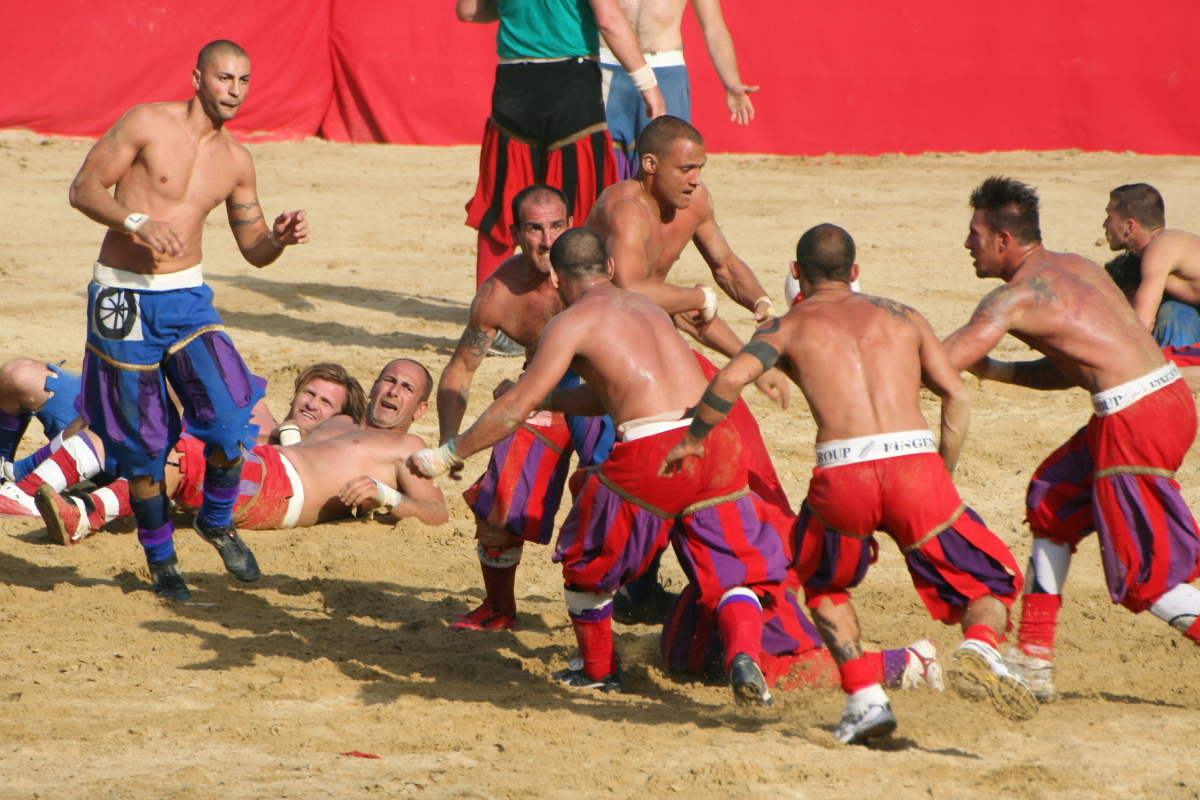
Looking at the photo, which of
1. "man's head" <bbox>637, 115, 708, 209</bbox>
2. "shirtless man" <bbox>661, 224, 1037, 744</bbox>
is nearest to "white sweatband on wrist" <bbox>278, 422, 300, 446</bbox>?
"man's head" <bbox>637, 115, 708, 209</bbox>

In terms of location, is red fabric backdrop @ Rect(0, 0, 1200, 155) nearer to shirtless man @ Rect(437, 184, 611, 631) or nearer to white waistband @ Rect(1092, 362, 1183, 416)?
shirtless man @ Rect(437, 184, 611, 631)

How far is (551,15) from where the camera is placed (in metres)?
7.80

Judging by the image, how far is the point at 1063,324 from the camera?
425 centimetres

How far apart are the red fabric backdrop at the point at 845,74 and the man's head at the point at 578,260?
1082 cm

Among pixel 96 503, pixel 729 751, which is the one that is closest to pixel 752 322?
pixel 96 503

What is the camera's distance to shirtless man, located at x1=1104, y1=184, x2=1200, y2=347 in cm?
516

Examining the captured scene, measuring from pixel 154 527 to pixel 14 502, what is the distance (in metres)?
1.09

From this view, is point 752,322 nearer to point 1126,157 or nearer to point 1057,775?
point 1057,775

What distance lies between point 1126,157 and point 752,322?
338 inches

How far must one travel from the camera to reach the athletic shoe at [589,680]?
14.6 feet

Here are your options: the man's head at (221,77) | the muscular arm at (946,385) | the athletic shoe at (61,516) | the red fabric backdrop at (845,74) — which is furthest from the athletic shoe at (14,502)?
the red fabric backdrop at (845,74)

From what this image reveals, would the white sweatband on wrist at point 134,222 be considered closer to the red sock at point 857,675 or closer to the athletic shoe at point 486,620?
the athletic shoe at point 486,620

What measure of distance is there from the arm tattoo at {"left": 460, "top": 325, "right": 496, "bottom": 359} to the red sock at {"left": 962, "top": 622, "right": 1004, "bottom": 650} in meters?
2.14

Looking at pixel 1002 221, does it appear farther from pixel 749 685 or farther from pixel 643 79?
pixel 643 79
